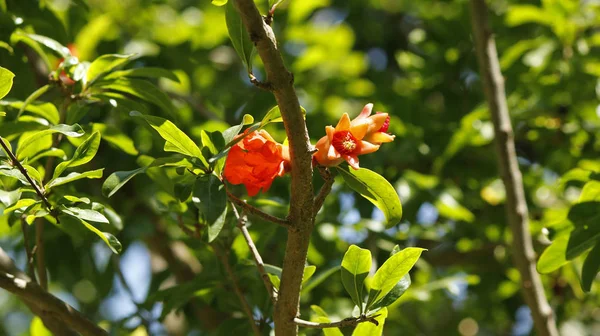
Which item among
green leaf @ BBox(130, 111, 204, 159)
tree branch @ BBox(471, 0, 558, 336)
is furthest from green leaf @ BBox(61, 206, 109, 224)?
tree branch @ BBox(471, 0, 558, 336)

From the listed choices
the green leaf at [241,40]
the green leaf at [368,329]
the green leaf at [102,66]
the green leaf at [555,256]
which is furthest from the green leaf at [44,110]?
the green leaf at [555,256]

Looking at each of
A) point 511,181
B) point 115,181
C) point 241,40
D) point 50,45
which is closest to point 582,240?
point 511,181

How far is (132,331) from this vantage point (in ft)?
7.59

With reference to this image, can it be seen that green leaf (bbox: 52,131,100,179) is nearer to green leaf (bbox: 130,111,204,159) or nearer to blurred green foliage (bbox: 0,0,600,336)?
green leaf (bbox: 130,111,204,159)

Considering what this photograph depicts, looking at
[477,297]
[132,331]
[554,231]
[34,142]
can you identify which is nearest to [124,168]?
[132,331]

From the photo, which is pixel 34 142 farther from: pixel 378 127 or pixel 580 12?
pixel 580 12

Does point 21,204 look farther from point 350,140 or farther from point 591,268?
point 591,268

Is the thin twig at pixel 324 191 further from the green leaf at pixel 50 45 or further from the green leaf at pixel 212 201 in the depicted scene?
the green leaf at pixel 50 45

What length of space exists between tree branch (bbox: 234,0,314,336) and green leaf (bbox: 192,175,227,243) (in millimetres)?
122

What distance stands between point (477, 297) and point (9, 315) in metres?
3.50

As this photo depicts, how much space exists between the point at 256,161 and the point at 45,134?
1.42 ft

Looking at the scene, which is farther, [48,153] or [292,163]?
[48,153]

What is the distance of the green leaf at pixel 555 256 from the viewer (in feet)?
5.67

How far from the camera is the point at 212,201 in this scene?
1244 millimetres
